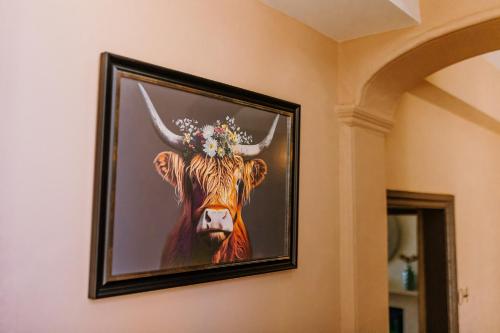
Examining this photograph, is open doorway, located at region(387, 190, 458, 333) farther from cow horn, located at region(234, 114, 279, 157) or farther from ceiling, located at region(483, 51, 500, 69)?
cow horn, located at region(234, 114, 279, 157)

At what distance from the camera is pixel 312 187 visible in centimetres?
249

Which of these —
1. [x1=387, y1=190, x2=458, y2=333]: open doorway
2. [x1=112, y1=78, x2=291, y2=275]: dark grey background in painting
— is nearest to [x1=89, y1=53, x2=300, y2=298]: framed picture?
[x1=112, y1=78, x2=291, y2=275]: dark grey background in painting

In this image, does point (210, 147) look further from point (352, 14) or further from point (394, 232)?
point (394, 232)

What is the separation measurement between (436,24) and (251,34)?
95 centimetres

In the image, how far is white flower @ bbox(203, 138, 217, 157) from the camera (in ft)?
6.17

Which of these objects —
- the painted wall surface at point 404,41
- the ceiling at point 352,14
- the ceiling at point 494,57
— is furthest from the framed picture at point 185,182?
the ceiling at point 494,57

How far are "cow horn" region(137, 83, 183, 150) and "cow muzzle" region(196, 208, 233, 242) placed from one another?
0.93ft

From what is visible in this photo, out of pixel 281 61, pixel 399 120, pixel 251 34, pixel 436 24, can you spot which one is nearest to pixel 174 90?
pixel 251 34

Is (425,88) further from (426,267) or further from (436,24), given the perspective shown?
(426,267)

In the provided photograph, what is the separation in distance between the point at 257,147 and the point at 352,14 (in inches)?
32.8

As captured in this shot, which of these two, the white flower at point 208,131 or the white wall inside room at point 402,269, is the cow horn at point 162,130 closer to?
the white flower at point 208,131

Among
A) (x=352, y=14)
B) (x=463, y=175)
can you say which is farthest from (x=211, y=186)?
(x=463, y=175)

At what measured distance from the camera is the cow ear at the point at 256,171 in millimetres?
2076

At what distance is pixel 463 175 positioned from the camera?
162 inches
